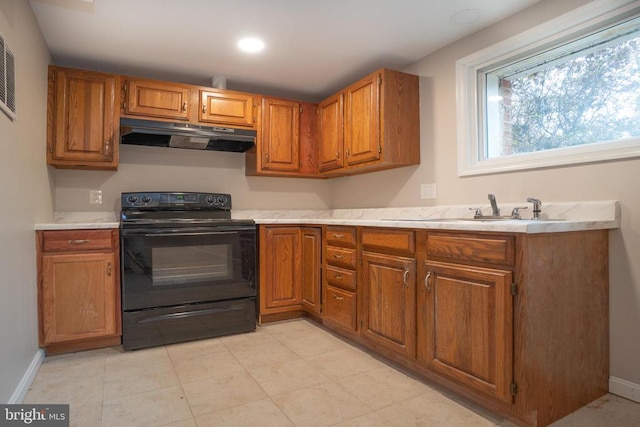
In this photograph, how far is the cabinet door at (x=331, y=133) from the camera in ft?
11.0

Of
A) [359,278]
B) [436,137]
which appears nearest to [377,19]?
[436,137]

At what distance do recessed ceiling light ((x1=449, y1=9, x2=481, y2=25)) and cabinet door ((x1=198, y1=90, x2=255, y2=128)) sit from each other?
5.95ft

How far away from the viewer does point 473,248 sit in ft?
5.66

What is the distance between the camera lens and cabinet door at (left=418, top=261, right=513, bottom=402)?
158 centimetres

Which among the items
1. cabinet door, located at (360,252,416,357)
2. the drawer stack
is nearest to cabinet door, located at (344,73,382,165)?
the drawer stack

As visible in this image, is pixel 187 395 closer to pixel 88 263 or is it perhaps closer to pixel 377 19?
pixel 88 263

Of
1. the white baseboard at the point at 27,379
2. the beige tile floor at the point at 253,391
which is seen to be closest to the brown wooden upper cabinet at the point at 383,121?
the beige tile floor at the point at 253,391

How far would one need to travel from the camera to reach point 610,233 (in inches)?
73.9

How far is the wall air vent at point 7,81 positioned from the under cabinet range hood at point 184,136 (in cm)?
95

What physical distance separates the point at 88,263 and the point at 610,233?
309 cm

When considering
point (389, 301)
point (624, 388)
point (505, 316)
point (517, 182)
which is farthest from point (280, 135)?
point (624, 388)

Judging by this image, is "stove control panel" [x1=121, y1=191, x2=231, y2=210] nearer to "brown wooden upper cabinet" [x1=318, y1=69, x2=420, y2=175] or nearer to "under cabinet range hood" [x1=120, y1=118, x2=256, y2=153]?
"under cabinet range hood" [x1=120, y1=118, x2=256, y2=153]

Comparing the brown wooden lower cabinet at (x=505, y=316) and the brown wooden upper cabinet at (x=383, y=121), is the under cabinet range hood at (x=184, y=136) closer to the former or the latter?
the brown wooden upper cabinet at (x=383, y=121)

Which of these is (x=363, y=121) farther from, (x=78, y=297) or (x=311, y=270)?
(x=78, y=297)
